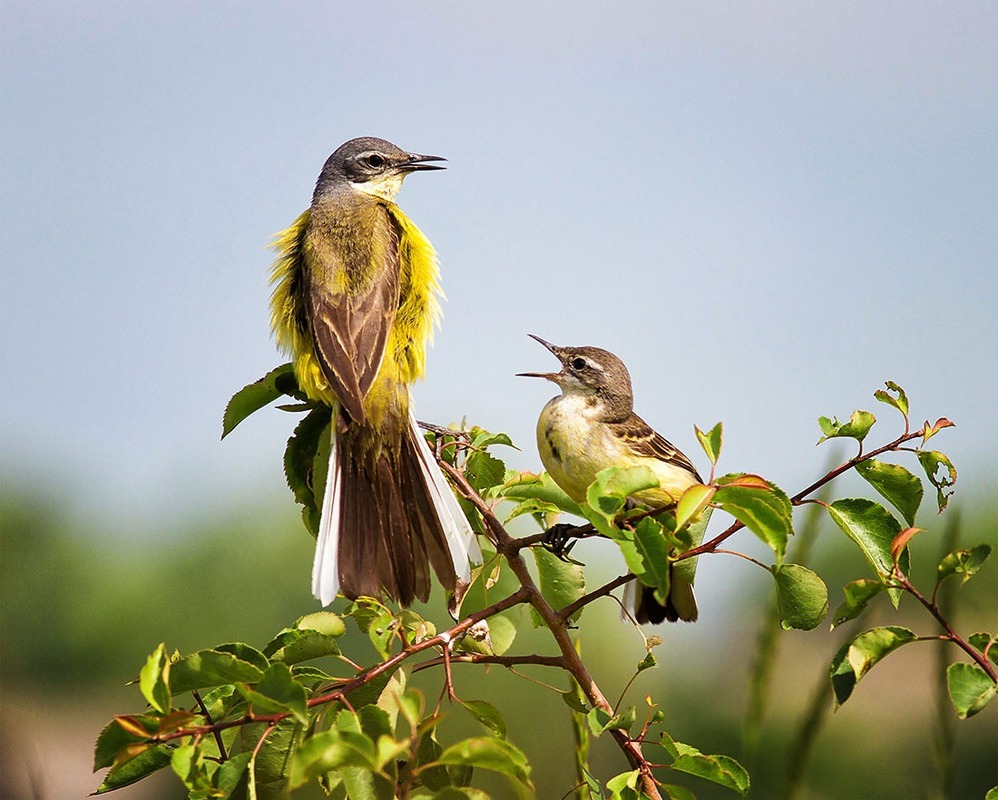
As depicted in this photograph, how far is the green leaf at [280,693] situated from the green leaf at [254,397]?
130 cm

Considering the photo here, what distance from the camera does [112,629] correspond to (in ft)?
27.6

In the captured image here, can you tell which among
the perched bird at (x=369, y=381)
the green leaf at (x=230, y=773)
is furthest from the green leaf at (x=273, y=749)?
the perched bird at (x=369, y=381)

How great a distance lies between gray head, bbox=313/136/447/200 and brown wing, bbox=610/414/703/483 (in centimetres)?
185

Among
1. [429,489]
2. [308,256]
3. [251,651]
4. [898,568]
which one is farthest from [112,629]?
[898,568]

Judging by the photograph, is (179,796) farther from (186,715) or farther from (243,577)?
(186,715)

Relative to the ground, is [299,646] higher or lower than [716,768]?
higher

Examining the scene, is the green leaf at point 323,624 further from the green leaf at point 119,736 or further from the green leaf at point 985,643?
the green leaf at point 985,643

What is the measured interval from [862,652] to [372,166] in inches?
146

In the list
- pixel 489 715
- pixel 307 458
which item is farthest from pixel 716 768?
pixel 307 458

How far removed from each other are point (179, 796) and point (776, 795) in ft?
17.1

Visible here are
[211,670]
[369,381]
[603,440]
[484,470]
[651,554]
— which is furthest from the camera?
[603,440]

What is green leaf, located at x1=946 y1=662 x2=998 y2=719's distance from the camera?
2.04m

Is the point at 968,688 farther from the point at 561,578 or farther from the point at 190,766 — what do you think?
the point at 190,766

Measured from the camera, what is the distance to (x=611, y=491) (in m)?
2.06
